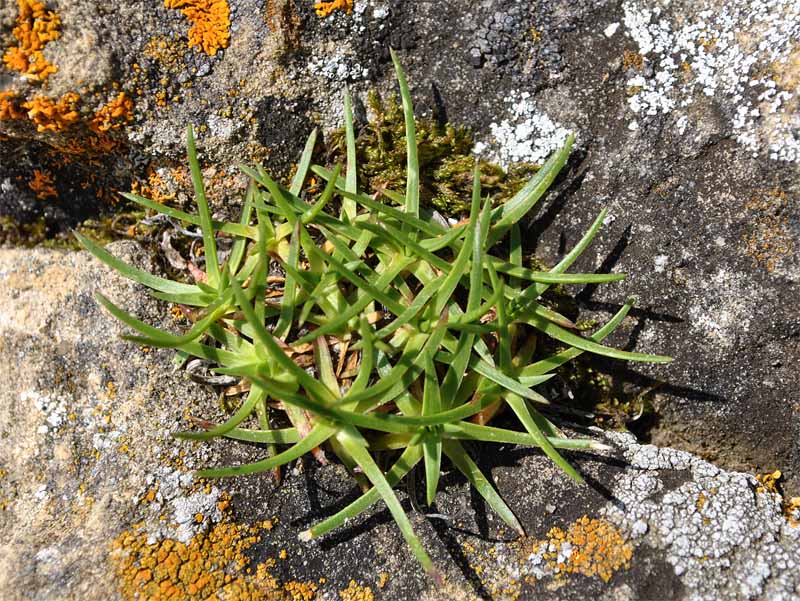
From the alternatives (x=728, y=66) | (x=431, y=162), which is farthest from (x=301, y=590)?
(x=728, y=66)

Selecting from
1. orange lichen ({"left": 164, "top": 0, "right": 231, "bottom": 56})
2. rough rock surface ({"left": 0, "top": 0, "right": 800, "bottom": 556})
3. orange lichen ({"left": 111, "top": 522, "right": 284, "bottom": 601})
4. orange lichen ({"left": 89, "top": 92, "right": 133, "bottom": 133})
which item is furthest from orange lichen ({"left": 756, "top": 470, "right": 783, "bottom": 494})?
orange lichen ({"left": 89, "top": 92, "right": 133, "bottom": 133})

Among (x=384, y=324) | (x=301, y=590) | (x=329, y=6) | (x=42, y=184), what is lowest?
(x=301, y=590)

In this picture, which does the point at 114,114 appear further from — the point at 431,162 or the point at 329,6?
the point at 431,162

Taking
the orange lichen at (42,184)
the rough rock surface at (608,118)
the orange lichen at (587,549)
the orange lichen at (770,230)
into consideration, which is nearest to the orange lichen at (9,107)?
the rough rock surface at (608,118)

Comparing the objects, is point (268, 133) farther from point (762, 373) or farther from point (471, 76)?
point (762, 373)

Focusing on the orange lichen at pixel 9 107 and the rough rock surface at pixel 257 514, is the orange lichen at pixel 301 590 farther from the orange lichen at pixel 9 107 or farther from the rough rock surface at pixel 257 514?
the orange lichen at pixel 9 107

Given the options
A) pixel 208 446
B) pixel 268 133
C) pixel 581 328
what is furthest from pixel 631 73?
pixel 208 446

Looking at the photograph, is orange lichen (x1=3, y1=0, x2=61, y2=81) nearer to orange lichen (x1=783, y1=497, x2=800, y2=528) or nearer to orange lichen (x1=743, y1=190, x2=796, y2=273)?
orange lichen (x1=743, y1=190, x2=796, y2=273)
